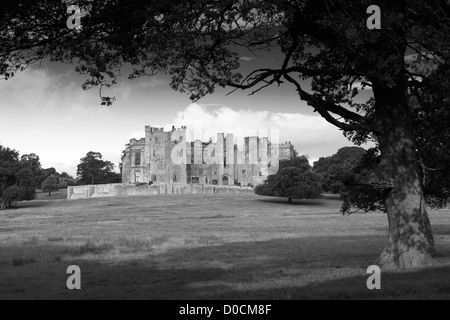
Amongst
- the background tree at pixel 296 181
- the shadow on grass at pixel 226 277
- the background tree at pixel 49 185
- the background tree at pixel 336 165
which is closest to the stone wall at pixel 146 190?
the background tree at pixel 336 165

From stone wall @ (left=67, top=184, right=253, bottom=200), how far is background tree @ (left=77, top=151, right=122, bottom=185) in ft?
99.2

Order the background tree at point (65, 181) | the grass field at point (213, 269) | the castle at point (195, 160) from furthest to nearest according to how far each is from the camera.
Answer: the background tree at point (65, 181) < the castle at point (195, 160) < the grass field at point (213, 269)

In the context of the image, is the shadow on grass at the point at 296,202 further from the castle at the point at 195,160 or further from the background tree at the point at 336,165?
the castle at the point at 195,160

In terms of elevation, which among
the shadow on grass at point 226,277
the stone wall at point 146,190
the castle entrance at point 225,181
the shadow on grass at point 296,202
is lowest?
the shadow on grass at point 296,202

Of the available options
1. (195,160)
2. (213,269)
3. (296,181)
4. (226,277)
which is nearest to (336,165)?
(296,181)

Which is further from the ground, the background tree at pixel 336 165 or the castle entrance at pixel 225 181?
the background tree at pixel 336 165

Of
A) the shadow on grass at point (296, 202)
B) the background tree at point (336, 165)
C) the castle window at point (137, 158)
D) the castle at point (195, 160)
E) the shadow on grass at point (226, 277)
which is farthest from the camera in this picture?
the castle window at point (137, 158)

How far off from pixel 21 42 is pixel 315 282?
901 centimetres

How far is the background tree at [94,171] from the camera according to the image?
134 metres

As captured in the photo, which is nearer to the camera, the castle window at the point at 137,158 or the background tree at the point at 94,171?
the castle window at the point at 137,158

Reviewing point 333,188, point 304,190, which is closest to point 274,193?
point 304,190

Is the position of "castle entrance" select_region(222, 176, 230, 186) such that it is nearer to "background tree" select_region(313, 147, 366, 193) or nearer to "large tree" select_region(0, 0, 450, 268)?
"background tree" select_region(313, 147, 366, 193)

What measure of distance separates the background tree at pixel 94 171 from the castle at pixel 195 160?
60.2 feet

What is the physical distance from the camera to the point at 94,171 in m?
134
